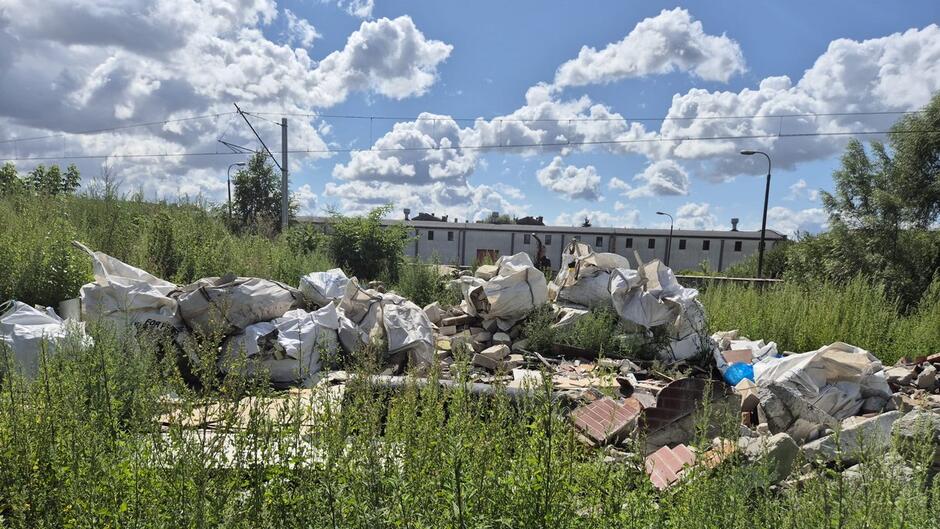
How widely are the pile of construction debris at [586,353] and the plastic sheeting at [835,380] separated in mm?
13

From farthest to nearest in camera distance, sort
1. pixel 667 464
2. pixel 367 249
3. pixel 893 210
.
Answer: pixel 893 210
pixel 367 249
pixel 667 464

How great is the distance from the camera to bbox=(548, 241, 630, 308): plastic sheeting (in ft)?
29.2

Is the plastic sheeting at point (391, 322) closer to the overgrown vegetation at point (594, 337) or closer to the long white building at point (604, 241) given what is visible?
the overgrown vegetation at point (594, 337)

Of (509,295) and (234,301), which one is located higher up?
(234,301)

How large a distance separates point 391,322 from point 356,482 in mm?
5015

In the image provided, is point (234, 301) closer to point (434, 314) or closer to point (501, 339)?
point (434, 314)

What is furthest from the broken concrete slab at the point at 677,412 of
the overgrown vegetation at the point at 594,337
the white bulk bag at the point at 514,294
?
the white bulk bag at the point at 514,294

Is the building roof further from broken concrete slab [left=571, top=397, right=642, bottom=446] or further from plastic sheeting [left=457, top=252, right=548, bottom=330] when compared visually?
broken concrete slab [left=571, top=397, right=642, bottom=446]

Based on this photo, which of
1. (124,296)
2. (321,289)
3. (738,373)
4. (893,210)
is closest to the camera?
(124,296)

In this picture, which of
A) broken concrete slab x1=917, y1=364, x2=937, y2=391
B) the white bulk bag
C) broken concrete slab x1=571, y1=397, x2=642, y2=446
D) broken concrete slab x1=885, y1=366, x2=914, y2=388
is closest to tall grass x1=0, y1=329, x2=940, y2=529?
broken concrete slab x1=571, y1=397, x2=642, y2=446

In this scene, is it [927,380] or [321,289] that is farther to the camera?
[321,289]

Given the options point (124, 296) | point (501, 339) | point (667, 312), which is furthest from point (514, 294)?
point (124, 296)

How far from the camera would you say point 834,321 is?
8.27m

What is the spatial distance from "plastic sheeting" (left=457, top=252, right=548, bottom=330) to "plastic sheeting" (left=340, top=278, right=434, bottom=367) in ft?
5.76
